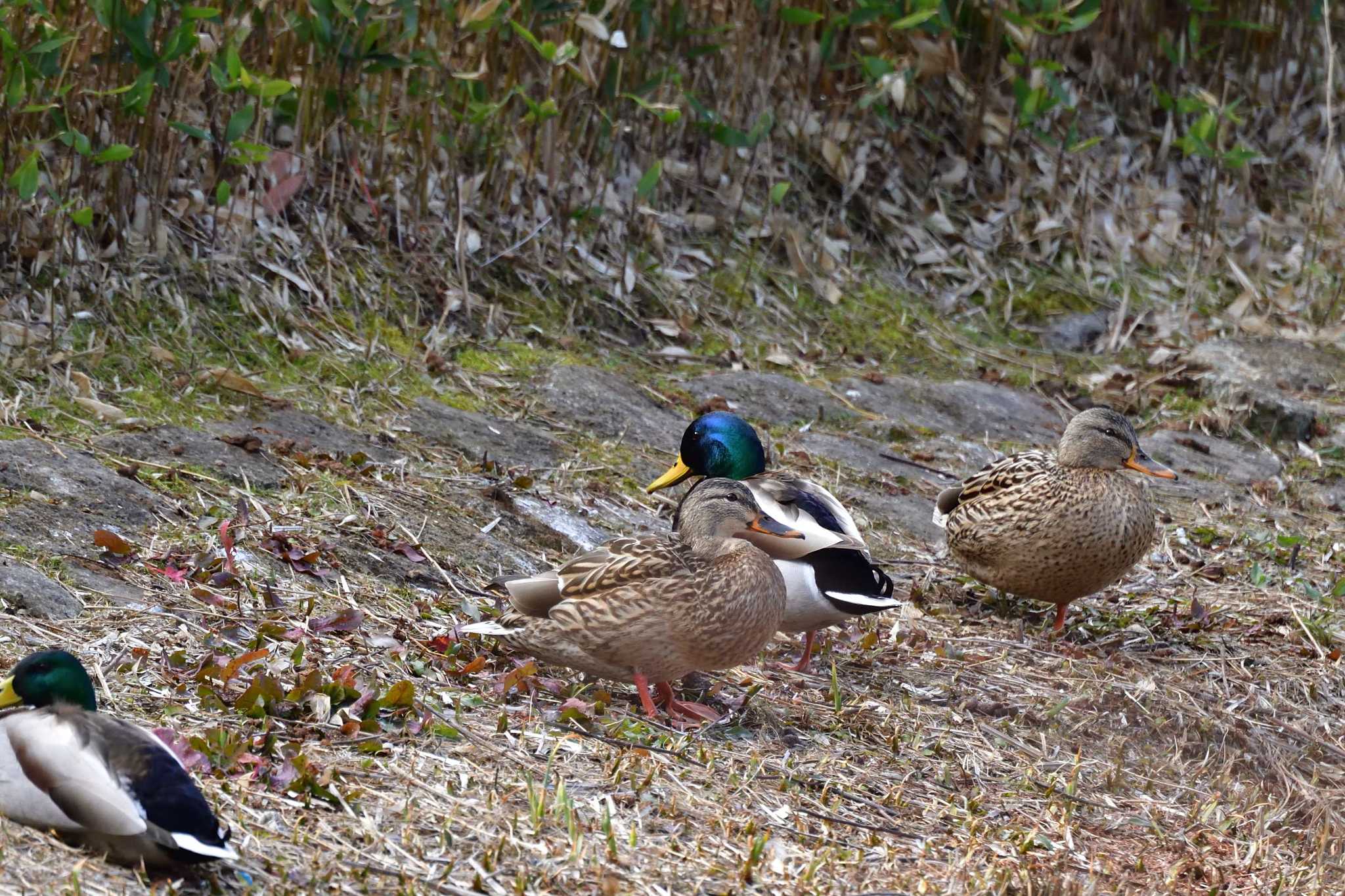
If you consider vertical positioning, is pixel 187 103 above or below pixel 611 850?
above

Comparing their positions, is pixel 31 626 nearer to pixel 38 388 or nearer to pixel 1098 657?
pixel 38 388

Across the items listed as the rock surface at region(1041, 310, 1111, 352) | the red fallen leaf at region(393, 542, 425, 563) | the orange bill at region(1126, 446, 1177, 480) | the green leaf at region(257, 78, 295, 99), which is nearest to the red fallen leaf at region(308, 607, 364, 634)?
the red fallen leaf at region(393, 542, 425, 563)

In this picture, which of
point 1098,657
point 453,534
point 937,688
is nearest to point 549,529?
point 453,534

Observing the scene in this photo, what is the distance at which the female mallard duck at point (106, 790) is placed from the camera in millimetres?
2607

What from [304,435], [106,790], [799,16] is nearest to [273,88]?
[304,435]

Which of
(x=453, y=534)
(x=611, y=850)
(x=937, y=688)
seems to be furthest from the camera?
(x=453, y=534)

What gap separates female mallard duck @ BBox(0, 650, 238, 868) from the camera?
2607mm

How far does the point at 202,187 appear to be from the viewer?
6020mm

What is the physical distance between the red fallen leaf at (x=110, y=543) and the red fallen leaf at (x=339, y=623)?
1.76ft

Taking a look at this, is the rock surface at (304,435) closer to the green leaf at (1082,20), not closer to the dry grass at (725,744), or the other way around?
the dry grass at (725,744)

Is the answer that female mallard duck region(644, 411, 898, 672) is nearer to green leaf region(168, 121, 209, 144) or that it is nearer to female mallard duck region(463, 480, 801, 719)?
female mallard duck region(463, 480, 801, 719)

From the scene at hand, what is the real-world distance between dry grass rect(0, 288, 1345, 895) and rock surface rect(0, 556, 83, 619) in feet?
0.19

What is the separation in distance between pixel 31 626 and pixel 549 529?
1.75 m

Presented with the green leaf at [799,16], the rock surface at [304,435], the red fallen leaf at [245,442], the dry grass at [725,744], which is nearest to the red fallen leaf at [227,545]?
the dry grass at [725,744]
